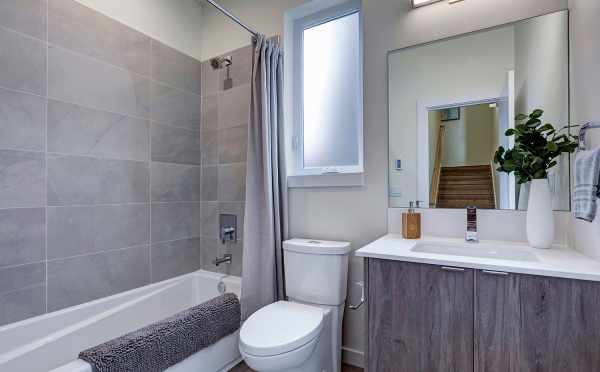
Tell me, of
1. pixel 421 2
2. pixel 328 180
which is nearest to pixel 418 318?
pixel 328 180

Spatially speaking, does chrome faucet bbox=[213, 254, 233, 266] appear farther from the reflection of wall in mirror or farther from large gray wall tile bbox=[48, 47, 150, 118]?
the reflection of wall in mirror

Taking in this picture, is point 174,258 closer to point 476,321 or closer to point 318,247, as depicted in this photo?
point 318,247

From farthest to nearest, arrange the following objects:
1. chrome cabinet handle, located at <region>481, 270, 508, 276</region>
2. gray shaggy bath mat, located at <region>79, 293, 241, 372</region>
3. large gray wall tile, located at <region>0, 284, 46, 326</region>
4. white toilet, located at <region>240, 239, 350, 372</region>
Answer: large gray wall tile, located at <region>0, 284, 46, 326</region>
white toilet, located at <region>240, 239, 350, 372</region>
gray shaggy bath mat, located at <region>79, 293, 241, 372</region>
chrome cabinet handle, located at <region>481, 270, 508, 276</region>

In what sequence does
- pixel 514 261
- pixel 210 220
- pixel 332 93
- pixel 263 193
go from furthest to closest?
pixel 210 220 < pixel 332 93 < pixel 263 193 < pixel 514 261

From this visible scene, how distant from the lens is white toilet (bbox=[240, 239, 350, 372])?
4.58ft

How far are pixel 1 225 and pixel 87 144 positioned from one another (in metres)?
0.61

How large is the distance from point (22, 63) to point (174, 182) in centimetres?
112

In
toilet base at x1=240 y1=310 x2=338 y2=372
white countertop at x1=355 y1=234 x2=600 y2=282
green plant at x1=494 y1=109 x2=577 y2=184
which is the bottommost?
toilet base at x1=240 y1=310 x2=338 y2=372

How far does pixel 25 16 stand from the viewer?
1.59 meters

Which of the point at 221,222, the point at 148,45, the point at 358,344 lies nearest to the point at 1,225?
the point at 221,222

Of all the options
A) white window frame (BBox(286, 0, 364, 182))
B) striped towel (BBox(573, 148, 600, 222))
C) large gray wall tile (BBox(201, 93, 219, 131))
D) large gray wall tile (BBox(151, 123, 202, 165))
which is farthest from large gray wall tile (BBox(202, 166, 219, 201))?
striped towel (BBox(573, 148, 600, 222))

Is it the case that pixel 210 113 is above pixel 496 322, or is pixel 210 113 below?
above

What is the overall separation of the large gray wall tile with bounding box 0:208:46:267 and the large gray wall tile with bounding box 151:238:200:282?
69cm

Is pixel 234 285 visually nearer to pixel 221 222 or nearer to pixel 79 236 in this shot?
pixel 221 222
